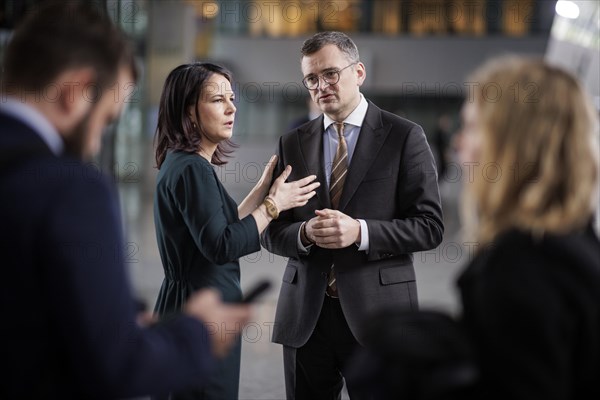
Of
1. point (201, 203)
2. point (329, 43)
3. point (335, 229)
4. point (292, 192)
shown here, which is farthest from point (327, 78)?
point (201, 203)

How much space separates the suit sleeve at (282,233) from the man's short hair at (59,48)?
1.36 meters

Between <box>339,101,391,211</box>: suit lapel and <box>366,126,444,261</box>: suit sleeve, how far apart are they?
4.1 inches

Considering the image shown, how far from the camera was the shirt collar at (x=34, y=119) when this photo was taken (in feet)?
4.41

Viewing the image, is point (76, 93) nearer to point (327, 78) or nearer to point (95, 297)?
point (95, 297)

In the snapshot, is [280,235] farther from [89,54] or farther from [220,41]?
[220,41]

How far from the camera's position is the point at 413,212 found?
2686 mm

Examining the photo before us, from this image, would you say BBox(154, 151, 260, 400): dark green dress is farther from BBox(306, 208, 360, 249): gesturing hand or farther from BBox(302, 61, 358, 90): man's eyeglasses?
BBox(302, 61, 358, 90): man's eyeglasses

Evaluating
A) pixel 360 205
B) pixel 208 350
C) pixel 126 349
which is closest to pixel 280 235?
pixel 360 205

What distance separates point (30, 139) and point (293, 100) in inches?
761

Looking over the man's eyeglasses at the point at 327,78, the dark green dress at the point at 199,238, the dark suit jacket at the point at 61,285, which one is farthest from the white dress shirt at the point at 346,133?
the dark suit jacket at the point at 61,285

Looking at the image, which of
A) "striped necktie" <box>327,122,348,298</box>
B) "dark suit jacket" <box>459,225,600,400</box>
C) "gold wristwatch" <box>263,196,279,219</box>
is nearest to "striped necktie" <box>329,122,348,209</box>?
"striped necktie" <box>327,122,348,298</box>

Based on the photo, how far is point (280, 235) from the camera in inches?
108

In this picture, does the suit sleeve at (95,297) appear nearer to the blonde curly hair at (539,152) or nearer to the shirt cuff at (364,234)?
the blonde curly hair at (539,152)

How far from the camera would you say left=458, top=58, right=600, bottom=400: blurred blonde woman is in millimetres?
1310
